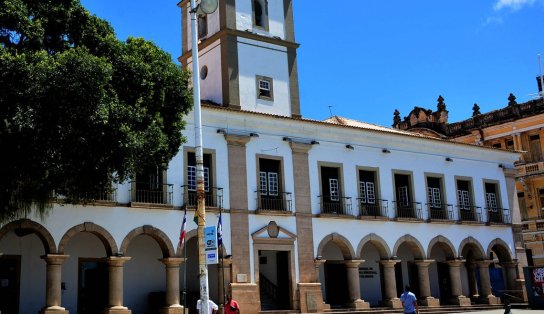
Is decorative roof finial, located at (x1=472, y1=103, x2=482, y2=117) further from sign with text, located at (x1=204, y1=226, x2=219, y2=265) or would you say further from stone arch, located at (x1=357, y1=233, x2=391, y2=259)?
sign with text, located at (x1=204, y1=226, x2=219, y2=265)

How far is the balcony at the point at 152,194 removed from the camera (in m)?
23.8

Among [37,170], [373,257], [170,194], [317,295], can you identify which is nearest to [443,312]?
[373,257]

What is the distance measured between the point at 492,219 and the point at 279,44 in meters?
14.3

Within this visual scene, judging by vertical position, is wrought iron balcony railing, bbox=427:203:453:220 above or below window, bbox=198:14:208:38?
below

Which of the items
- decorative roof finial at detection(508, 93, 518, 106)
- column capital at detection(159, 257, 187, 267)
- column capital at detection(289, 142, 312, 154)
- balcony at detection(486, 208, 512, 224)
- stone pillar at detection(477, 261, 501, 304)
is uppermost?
decorative roof finial at detection(508, 93, 518, 106)

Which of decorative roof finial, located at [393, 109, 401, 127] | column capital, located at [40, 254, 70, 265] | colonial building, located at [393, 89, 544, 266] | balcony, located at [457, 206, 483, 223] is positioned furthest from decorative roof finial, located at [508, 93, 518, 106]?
column capital, located at [40, 254, 70, 265]

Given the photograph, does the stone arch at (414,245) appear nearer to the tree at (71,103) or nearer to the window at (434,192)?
the window at (434,192)

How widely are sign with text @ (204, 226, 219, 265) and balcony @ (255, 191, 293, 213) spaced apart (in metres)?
10.3

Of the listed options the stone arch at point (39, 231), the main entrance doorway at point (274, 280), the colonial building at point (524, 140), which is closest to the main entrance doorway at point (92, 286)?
the stone arch at point (39, 231)

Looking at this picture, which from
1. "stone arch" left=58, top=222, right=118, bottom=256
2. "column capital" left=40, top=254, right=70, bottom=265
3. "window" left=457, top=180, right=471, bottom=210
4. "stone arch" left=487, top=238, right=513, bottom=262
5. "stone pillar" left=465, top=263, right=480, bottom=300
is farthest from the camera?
"stone arch" left=487, top=238, right=513, bottom=262

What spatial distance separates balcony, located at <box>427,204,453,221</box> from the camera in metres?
31.9

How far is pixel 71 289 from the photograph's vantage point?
23.4 m

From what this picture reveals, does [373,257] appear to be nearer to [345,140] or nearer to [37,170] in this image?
[345,140]

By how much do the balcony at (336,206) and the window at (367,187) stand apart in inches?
38.8
